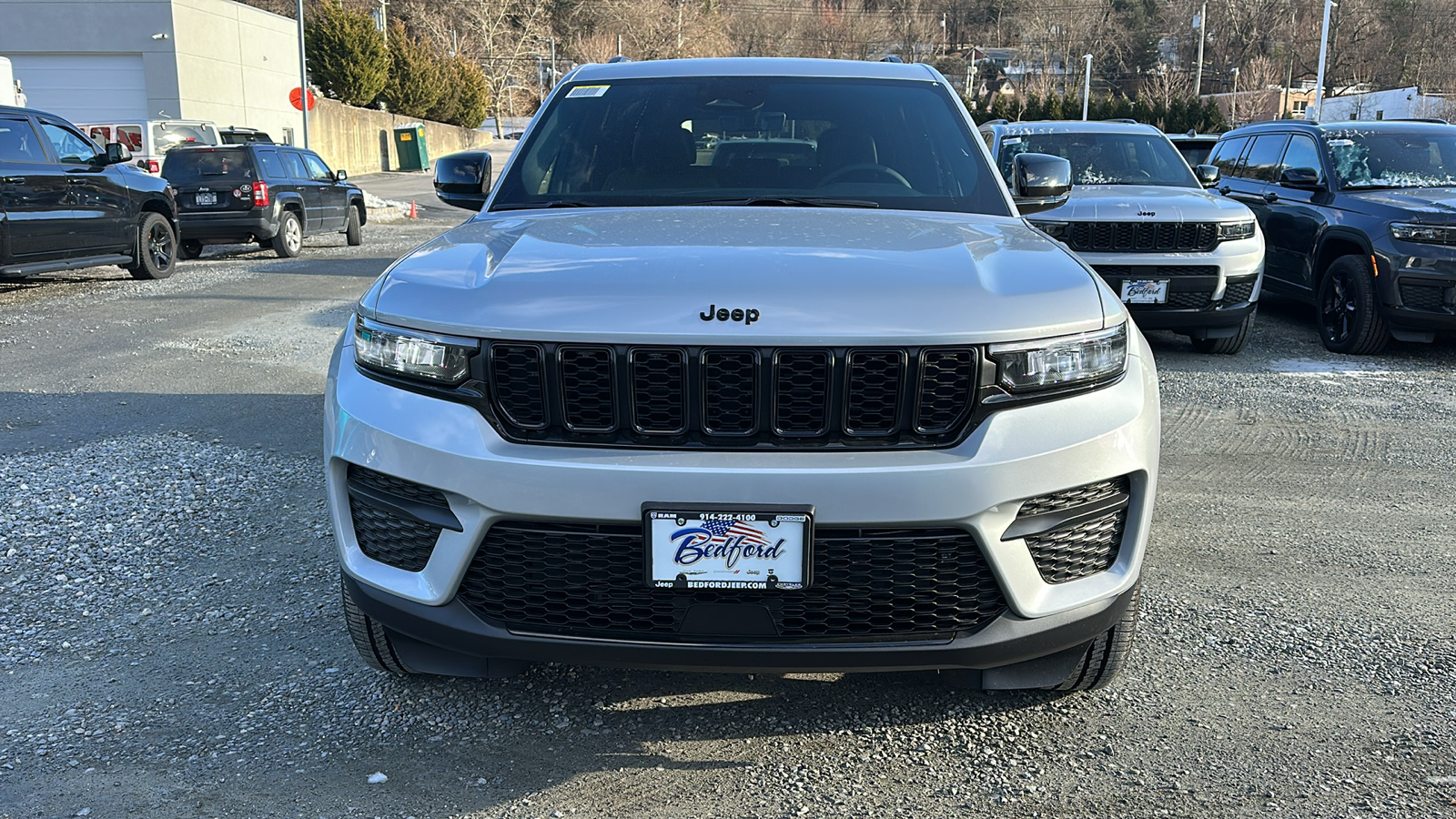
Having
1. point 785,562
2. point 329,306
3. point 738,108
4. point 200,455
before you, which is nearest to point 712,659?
point 785,562

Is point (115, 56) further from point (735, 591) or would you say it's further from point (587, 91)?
point (735, 591)

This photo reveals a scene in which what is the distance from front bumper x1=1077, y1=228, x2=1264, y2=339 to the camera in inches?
324

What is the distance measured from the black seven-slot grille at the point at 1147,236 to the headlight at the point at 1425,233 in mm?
1327

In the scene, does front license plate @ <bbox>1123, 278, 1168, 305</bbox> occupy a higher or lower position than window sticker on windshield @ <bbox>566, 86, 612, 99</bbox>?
lower

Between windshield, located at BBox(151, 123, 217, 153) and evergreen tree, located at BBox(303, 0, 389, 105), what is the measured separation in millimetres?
25729

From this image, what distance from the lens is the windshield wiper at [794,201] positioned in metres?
3.71

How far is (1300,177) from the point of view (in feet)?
31.3

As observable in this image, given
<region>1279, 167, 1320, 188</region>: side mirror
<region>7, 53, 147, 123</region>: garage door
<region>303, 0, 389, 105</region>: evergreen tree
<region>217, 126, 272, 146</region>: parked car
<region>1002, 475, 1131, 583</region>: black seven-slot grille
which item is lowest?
<region>1002, 475, 1131, 583</region>: black seven-slot grille

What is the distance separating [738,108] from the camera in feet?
13.7

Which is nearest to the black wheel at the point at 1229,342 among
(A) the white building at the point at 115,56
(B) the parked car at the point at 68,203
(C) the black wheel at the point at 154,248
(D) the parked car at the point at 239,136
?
(B) the parked car at the point at 68,203

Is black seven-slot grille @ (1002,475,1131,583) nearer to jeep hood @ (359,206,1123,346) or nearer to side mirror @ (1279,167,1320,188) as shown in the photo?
jeep hood @ (359,206,1123,346)

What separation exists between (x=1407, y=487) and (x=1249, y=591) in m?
1.93

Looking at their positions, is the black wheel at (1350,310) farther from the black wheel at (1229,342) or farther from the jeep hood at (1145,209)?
the jeep hood at (1145,209)

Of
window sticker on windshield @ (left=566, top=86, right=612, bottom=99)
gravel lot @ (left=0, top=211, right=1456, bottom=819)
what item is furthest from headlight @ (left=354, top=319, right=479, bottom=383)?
window sticker on windshield @ (left=566, top=86, right=612, bottom=99)
